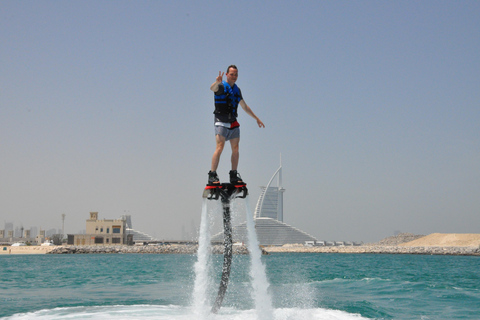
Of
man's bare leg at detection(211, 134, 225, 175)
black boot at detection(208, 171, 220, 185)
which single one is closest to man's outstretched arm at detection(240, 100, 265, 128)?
man's bare leg at detection(211, 134, 225, 175)

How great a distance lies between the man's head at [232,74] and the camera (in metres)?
11.0

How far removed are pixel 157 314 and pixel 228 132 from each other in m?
9.28

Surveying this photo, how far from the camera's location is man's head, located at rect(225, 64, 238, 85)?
10984 millimetres

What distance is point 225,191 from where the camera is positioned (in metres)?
10.8

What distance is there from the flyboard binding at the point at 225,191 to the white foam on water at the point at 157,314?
585cm

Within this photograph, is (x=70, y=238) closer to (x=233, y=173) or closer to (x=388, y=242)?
(x=388, y=242)

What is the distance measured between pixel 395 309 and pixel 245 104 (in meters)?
14.0

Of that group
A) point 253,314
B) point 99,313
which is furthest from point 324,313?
point 99,313

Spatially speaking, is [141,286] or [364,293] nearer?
[364,293]

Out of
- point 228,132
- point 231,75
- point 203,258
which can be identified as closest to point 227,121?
point 228,132

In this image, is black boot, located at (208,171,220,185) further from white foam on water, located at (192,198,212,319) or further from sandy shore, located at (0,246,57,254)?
sandy shore, located at (0,246,57,254)

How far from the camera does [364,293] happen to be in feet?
89.2

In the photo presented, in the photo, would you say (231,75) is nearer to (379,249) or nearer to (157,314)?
(157,314)

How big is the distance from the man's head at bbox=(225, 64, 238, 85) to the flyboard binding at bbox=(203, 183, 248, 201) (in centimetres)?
241
